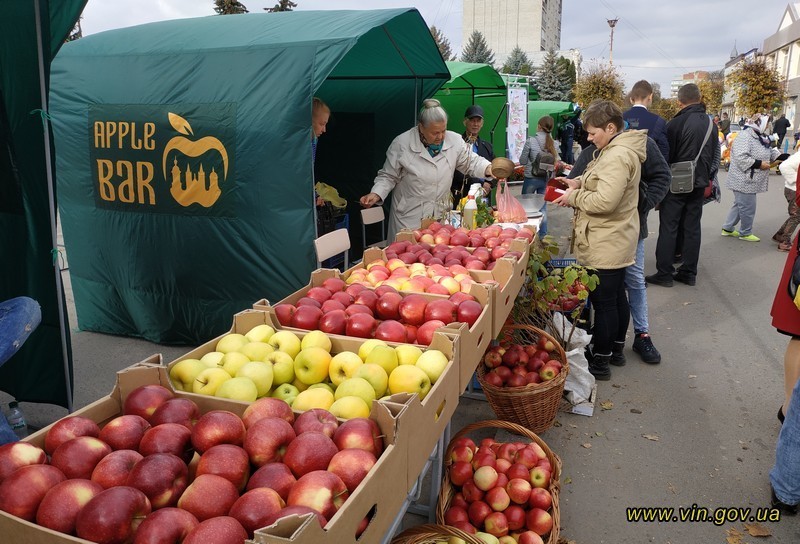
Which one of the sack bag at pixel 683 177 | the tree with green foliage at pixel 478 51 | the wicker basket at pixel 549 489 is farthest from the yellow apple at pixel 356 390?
the tree with green foliage at pixel 478 51

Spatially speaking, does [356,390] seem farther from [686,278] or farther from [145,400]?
[686,278]

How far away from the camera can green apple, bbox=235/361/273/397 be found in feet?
6.35

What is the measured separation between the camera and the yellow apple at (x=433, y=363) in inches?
80.3

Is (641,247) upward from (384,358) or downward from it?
downward

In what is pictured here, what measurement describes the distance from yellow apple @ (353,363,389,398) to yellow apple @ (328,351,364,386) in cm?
5

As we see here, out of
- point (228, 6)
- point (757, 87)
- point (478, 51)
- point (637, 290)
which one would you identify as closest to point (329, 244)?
point (637, 290)

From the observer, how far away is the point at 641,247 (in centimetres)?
507

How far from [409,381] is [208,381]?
2.28 feet

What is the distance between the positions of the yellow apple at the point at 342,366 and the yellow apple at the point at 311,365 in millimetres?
37

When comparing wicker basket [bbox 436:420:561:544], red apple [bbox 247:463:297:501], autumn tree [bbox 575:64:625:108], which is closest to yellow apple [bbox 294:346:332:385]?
red apple [bbox 247:463:297:501]

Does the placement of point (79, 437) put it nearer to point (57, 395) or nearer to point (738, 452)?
point (57, 395)

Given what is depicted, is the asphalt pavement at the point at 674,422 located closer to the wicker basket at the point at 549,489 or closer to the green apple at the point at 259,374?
the wicker basket at the point at 549,489

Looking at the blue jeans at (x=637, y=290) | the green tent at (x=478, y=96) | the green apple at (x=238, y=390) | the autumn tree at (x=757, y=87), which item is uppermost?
the autumn tree at (x=757, y=87)

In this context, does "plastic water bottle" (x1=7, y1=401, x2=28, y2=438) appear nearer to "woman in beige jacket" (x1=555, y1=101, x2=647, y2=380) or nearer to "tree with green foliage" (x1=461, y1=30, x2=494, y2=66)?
"woman in beige jacket" (x1=555, y1=101, x2=647, y2=380)
